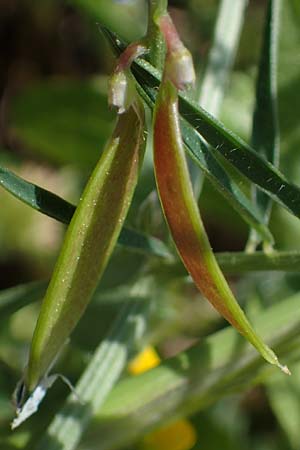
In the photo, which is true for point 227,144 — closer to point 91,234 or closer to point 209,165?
point 209,165

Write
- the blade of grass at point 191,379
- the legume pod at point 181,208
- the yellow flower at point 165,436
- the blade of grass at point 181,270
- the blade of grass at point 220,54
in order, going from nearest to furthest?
the legume pod at point 181,208 < the blade of grass at point 181,270 < the blade of grass at point 191,379 < the blade of grass at point 220,54 < the yellow flower at point 165,436

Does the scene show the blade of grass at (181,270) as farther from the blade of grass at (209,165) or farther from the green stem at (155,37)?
the green stem at (155,37)

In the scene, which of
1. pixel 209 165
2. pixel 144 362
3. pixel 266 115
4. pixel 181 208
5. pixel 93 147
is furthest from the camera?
pixel 93 147

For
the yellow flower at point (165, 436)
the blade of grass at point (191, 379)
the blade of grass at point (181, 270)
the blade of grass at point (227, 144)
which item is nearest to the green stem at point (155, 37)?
the blade of grass at point (227, 144)

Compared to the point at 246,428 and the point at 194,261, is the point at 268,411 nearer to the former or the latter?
the point at 246,428

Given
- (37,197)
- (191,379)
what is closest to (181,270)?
(191,379)

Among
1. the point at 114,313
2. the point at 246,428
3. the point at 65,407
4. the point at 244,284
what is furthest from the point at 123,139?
the point at 246,428
